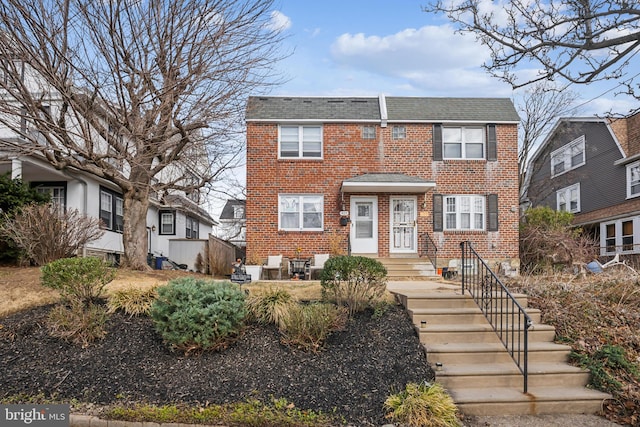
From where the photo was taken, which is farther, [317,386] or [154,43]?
[154,43]

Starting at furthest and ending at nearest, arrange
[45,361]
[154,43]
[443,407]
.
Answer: [154,43], [45,361], [443,407]

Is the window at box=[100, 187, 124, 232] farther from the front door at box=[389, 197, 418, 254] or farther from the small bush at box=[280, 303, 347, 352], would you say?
the small bush at box=[280, 303, 347, 352]

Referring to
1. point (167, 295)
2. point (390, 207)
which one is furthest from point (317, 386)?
point (390, 207)

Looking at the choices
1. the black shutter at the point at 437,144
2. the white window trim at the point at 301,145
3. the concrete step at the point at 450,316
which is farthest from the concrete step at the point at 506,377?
the white window trim at the point at 301,145

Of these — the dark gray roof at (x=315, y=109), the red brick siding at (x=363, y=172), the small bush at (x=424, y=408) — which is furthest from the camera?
the dark gray roof at (x=315, y=109)

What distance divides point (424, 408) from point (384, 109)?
39.1 feet

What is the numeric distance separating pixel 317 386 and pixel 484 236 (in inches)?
438

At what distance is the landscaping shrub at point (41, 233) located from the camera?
976 centimetres

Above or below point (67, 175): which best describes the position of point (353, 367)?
below

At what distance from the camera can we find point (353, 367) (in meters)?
5.82

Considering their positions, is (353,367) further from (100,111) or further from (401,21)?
(100,111)

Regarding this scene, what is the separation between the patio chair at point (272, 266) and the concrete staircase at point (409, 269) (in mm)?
3061

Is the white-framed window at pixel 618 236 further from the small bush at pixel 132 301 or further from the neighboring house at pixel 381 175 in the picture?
the small bush at pixel 132 301

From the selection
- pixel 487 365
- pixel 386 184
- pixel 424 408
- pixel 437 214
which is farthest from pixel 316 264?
pixel 424 408
